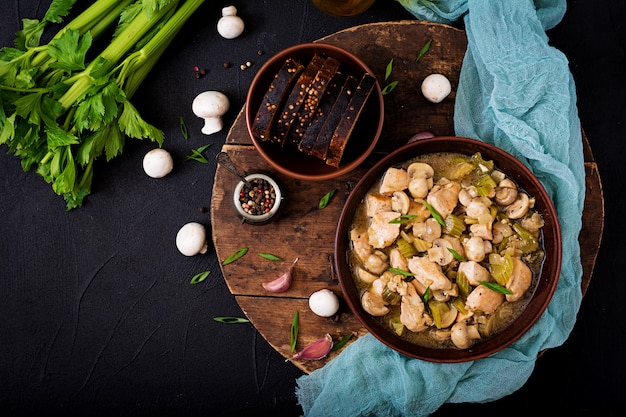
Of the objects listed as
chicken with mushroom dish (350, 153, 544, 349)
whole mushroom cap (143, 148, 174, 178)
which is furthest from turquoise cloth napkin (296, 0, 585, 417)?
whole mushroom cap (143, 148, 174, 178)

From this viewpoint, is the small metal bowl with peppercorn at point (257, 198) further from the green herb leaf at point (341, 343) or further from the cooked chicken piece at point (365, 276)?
the green herb leaf at point (341, 343)

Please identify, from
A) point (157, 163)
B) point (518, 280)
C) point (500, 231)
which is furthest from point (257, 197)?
point (518, 280)

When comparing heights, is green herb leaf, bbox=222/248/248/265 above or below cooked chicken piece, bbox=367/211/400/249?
below

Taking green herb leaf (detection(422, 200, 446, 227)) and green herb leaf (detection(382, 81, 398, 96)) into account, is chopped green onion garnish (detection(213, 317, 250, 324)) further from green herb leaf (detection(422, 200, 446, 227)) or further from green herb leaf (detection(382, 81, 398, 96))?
green herb leaf (detection(382, 81, 398, 96))

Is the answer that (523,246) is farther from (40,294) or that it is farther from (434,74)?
(40,294)

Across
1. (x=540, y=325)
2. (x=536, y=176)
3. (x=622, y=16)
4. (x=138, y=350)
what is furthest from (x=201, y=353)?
(x=622, y=16)
